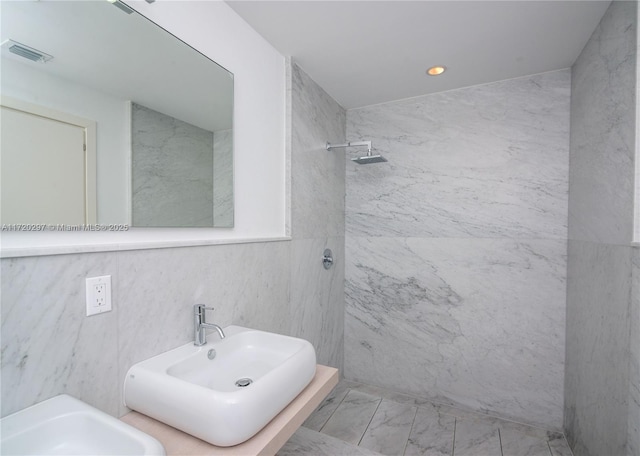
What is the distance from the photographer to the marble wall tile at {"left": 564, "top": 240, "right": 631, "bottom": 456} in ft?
4.44

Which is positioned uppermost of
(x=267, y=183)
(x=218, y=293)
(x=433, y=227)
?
(x=267, y=183)

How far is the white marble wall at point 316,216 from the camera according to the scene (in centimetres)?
209

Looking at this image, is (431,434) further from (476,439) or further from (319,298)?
(319,298)

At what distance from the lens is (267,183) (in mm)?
1839

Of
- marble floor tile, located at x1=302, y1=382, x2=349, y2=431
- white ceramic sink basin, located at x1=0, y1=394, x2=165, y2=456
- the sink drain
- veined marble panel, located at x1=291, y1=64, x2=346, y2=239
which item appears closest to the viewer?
white ceramic sink basin, located at x1=0, y1=394, x2=165, y2=456

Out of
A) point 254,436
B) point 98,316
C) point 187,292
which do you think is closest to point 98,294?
point 98,316

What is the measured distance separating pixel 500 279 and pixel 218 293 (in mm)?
2015

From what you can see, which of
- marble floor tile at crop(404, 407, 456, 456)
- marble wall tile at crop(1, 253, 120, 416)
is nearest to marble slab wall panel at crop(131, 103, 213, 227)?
marble wall tile at crop(1, 253, 120, 416)

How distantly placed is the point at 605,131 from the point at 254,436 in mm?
2087

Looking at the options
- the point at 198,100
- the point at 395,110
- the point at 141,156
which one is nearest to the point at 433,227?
the point at 395,110

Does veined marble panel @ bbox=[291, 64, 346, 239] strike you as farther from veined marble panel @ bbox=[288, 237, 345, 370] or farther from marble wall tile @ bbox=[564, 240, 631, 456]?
marble wall tile @ bbox=[564, 240, 631, 456]

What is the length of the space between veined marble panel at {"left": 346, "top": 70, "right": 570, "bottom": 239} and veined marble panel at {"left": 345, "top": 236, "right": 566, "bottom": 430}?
0.47ft

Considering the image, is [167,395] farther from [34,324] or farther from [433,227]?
[433,227]

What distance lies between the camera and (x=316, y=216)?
7.68 feet
